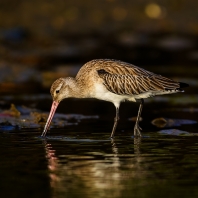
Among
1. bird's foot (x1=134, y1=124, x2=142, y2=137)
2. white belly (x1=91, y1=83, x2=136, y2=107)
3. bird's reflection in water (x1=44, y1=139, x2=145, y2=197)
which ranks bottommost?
bird's reflection in water (x1=44, y1=139, x2=145, y2=197)

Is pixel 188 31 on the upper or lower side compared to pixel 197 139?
upper

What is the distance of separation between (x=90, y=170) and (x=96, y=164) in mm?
455

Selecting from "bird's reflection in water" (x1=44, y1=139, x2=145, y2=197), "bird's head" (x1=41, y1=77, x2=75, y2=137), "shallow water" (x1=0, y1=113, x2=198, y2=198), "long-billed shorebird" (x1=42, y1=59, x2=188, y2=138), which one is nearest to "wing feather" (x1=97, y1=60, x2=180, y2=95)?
"long-billed shorebird" (x1=42, y1=59, x2=188, y2=138)

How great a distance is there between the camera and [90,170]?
1070 cm

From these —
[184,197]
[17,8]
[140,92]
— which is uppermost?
[17,8]

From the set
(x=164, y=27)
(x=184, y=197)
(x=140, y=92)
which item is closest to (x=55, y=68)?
(x=164, y=27)

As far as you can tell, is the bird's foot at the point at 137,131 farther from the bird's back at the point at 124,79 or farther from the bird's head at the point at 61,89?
the bird's head at the point at 61,89

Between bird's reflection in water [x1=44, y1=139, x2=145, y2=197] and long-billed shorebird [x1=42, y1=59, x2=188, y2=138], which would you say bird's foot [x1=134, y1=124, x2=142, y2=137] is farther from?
bird's reflection in water [x1=44, y1=139, x2=145, y2=197]

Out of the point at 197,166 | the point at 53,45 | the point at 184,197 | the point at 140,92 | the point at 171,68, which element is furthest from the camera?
the point at 53,45

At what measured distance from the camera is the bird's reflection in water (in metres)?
9.55

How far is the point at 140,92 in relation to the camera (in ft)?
48.3

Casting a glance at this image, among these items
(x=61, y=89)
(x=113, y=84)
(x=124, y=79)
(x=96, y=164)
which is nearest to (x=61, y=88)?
(x=61, y=89)

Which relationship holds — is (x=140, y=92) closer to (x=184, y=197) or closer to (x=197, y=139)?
(x=197, y=139)

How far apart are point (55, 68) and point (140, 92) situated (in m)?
12.4
